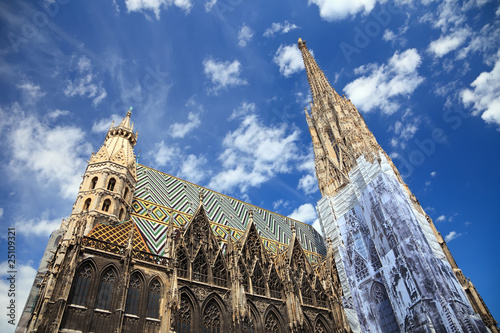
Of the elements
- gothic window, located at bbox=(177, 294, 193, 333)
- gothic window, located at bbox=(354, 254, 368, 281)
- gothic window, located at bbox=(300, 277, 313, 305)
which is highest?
gothic window, located at bbox=(354, 254, 368, 281)

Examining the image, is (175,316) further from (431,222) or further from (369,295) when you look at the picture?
(431,222)

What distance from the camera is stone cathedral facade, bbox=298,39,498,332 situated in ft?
57.4

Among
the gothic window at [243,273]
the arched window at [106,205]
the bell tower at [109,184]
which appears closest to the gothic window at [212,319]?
the gothic window at [243,273]

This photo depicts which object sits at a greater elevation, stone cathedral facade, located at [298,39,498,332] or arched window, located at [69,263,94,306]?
stone cathedral facade, located at [298,39,498,332]

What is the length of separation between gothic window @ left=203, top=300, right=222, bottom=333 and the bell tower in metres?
6.89

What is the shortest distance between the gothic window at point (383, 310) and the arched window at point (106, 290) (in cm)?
1580

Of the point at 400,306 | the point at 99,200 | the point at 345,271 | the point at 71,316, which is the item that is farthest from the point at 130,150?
the point at 400,306

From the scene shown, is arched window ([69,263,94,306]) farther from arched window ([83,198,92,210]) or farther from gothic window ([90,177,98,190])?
gothic window ([90,177,98,190])

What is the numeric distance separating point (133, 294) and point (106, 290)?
3.77 ft

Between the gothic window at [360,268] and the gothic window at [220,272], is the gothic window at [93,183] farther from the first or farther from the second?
the gothic window at [360,268]

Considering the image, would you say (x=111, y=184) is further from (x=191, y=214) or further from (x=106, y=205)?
(x=191, y=214)

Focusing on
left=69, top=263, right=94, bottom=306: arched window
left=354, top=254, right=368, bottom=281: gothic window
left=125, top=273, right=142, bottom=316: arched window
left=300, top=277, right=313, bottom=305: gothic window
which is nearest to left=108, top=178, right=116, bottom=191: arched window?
left=69, top=263, right=94, bottom=306: arched window

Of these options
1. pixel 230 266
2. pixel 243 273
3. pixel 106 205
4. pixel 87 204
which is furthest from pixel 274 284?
pixel 87 204

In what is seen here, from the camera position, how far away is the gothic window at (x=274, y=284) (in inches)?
745
